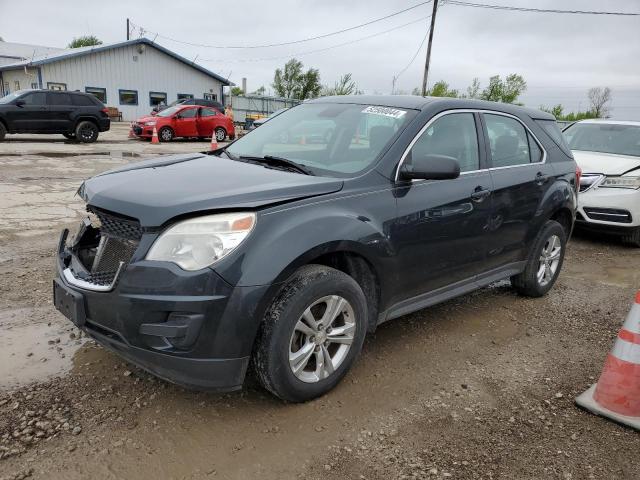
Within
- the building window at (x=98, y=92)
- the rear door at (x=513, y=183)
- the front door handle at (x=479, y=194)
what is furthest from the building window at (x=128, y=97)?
the front door handle at (x=479, y=194)

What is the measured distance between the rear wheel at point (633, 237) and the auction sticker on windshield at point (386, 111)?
4956mm

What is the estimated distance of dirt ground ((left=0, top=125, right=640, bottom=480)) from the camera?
8.09 feet

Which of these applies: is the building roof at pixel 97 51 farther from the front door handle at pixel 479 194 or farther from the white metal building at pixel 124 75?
the front door handle at pixel 479 194

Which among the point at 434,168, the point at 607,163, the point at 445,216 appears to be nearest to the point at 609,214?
the point at 607,163

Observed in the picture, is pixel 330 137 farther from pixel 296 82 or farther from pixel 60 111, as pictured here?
pixel 296 82

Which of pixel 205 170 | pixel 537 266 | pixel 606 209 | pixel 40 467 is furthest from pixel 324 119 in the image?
pixel 606 209

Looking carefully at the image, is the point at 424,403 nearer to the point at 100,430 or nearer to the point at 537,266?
the point at 100,430

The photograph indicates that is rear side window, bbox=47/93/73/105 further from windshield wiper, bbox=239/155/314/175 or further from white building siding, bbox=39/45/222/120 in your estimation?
white building siding, bbox=39/45/222/120

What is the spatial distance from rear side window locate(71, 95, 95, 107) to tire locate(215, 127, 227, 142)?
5.38m

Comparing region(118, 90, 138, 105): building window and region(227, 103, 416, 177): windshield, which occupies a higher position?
region(227, 103, 416, 177): windshield

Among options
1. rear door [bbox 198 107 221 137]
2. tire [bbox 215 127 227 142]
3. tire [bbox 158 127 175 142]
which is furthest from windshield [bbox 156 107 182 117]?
tire [bbox 215 127 227 142]

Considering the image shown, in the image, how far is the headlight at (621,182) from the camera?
6758mm

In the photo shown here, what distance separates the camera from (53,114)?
17172 mm

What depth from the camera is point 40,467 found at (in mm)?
2354
